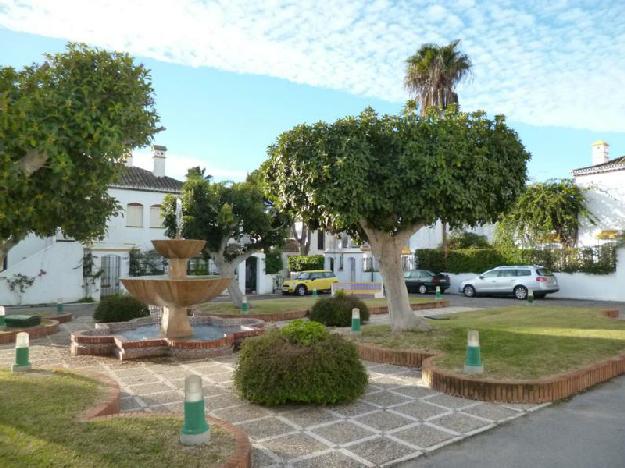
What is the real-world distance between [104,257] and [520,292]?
67.9 ft

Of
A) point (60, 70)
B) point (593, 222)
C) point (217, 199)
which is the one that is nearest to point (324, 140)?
point (60, 70)

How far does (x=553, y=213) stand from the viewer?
1020 inches

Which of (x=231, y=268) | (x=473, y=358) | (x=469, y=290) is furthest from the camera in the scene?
(x=469, y=290)

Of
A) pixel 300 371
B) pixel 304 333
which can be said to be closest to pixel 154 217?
pixel 304 333

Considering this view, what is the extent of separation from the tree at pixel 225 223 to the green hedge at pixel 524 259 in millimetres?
15277

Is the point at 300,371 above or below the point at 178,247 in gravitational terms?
below

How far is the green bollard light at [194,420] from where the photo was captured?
4.48 m

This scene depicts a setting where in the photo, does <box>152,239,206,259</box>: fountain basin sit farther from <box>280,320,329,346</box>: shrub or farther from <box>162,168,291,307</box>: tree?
<box>280,320,329,346</box>: shrub

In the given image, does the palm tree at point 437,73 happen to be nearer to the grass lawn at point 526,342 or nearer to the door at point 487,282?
the door at point 487,282

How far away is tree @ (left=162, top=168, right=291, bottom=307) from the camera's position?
16.2m

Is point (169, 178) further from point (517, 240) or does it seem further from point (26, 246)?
point (517, 240)

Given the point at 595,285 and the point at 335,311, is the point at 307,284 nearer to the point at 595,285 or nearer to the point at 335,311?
the point at 595,285

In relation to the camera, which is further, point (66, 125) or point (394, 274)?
point (394, 274)

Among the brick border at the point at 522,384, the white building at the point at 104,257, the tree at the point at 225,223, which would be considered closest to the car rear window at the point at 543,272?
the tree at the point at 225,223
